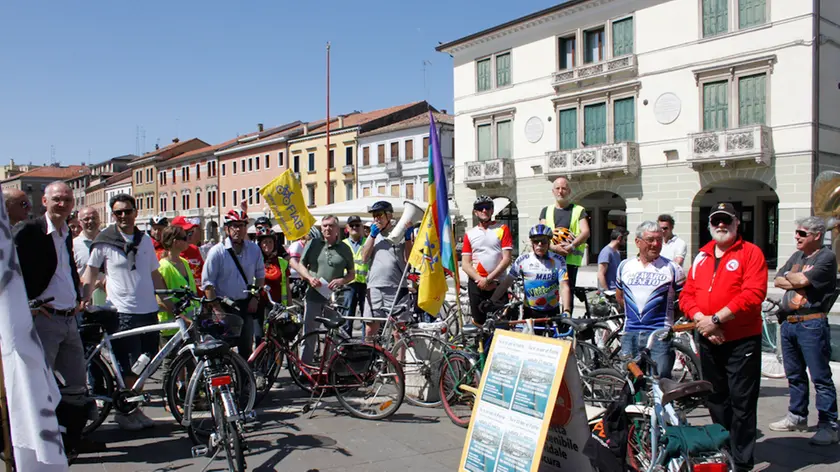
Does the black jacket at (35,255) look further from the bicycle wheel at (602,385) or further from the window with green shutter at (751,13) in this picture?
the window with green shutter at (751,13)

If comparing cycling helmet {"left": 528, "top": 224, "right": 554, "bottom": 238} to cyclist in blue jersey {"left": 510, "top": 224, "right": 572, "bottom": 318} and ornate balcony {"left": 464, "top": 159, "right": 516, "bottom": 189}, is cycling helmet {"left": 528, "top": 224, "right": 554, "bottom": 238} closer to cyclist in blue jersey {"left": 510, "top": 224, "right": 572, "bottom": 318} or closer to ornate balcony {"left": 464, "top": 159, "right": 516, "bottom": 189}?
cyclist in blue jersey {"left": 510, "top": 224, "right": 572, "bottom": 318}

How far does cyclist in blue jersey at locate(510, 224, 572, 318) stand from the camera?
632 centimetres

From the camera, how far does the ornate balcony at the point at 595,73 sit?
27.9m

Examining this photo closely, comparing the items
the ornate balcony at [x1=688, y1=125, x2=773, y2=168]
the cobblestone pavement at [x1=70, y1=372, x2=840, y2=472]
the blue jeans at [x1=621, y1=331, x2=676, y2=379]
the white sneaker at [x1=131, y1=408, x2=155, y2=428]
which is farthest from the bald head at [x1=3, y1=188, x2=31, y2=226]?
the ornate balcony at [x1=688, y1=125, x2=773, y2=168]

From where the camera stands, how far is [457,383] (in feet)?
20.0

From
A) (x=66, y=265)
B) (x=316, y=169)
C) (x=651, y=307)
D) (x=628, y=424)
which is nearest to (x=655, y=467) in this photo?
(x=628, y=424)

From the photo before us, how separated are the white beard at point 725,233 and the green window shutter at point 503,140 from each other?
28592mm

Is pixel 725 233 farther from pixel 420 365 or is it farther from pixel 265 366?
pixel 265 366

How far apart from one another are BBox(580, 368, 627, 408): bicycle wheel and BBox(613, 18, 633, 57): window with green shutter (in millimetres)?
25535

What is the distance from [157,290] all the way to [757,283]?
5.01 metres

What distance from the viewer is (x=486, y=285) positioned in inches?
273

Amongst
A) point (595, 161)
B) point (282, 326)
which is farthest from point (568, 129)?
point (282, 326)

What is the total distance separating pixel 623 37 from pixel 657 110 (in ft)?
12.0

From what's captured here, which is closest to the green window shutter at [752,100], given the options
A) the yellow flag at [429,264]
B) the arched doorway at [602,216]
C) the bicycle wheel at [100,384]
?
the arched doorway at [602,216]
